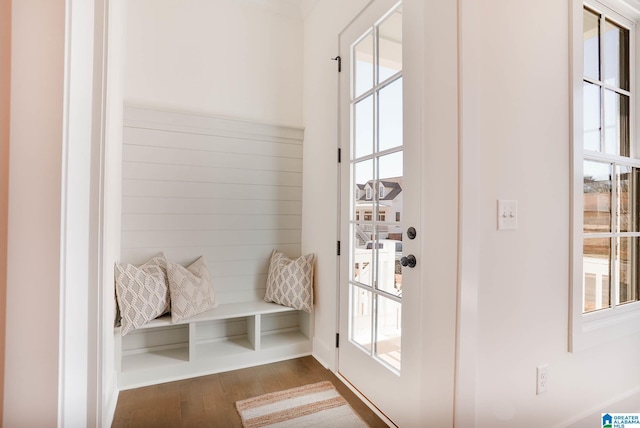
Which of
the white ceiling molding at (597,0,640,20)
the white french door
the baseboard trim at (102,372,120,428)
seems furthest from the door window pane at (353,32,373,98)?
the baseboard trim at (102,372,120,428)

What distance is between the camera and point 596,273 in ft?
5.44

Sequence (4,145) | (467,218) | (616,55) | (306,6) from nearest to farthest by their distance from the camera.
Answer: (4,145), (467,218), (616,55), (306,6)

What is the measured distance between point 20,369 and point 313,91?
235 cm

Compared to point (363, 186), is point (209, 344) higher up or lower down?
lower down

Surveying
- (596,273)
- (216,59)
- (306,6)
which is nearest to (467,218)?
(596,273)

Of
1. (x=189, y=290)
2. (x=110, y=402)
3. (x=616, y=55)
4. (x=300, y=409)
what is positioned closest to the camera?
(x=110, y=402)

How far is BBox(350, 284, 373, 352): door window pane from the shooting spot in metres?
1.80

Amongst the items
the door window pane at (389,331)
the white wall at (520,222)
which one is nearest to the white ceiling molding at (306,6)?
the white wall at (520,222)

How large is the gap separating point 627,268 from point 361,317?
1.60 meters

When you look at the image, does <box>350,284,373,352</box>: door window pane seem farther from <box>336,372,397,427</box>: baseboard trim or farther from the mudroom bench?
the mudroom bench

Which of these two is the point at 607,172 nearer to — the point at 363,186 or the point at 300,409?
the point at 363,186

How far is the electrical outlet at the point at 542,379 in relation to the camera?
136cm

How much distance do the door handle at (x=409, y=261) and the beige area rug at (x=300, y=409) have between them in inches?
34.7

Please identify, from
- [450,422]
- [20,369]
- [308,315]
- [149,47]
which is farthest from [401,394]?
[149,47]
